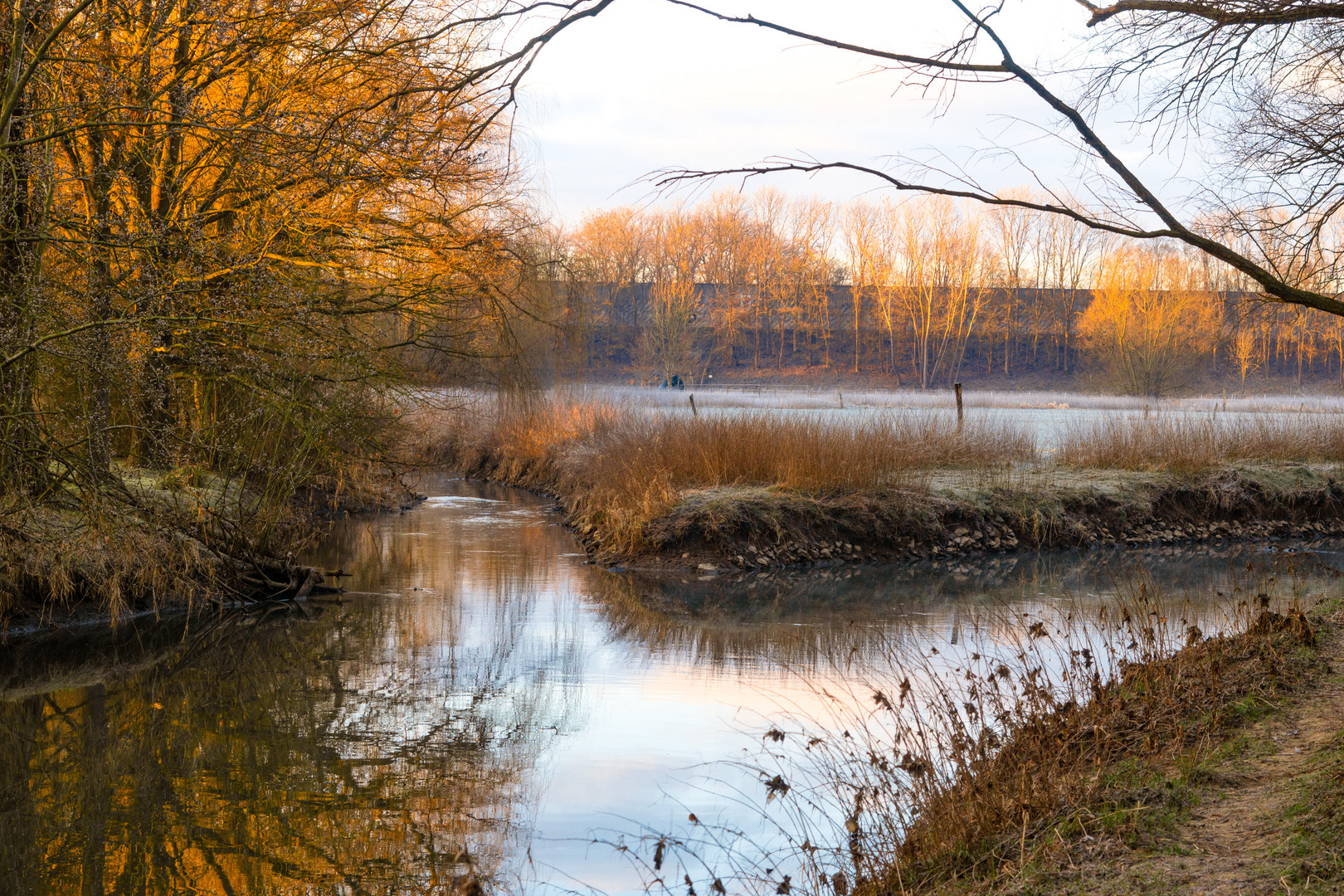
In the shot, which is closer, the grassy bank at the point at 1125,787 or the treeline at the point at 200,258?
the grassy bank at the point at 1125,787

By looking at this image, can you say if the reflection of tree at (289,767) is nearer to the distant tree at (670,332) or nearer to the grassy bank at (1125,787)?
the grassy bank at (1125,787)

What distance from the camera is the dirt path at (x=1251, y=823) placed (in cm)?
306

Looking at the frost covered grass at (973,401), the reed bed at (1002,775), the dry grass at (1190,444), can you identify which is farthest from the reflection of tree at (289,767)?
the frost covered grass at (973,401)

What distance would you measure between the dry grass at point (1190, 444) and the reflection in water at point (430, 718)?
6.32 meters

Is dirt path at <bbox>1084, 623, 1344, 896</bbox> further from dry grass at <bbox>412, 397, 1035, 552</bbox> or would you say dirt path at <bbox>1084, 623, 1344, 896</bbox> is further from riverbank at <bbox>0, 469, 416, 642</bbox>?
dry grass at <bbox>412, 397, 1035, 552</bbox>

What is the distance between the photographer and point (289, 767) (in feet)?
20.1

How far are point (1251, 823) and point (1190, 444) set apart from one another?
17209 mm

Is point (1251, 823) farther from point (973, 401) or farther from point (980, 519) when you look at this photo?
point (973, 401)

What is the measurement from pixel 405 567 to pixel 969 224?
53.9m

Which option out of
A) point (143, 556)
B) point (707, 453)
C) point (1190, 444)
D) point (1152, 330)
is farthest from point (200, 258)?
point (1152, 330)

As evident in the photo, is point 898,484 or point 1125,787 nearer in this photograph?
point 1125,787

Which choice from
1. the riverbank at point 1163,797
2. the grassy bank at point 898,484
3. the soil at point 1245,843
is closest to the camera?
the soil at point 1245,843

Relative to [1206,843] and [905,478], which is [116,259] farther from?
[905,478]

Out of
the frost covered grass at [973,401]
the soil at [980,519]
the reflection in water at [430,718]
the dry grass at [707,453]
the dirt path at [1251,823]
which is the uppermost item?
the frost covered grass at [973,401]
